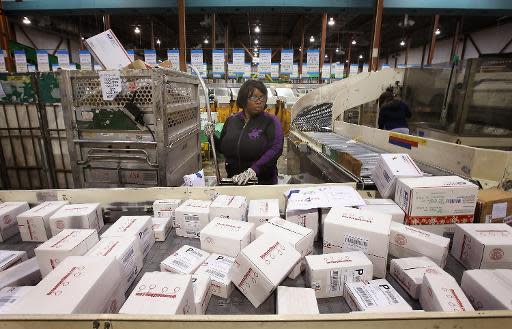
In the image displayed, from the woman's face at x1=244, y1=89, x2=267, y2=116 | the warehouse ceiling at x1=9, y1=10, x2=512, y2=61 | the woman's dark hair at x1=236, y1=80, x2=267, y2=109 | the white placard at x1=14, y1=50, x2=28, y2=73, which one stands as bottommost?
the woman's face at x1=244, y1=89, x2=267, y2=116

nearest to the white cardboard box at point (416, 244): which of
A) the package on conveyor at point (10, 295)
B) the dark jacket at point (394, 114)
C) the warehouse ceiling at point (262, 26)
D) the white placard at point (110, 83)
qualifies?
the package on conveyor at point (10, 295)

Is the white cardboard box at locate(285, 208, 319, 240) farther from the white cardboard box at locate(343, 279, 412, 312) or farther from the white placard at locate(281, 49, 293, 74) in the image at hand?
the white placard at locate(281, 49, 293, 74)

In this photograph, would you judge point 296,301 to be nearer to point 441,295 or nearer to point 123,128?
point 441,295

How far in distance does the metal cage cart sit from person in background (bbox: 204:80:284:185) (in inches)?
18.7

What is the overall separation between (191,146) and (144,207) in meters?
1.56

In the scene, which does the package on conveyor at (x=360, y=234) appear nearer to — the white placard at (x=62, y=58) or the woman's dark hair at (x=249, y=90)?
the woman's dark hair at (x=249, y=90)

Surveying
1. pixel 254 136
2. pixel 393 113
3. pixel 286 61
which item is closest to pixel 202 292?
pixel 254 136

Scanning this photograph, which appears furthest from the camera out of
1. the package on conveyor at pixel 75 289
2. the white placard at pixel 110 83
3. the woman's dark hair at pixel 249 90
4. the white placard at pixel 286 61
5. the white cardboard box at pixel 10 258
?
the white placard at pixel 286 61

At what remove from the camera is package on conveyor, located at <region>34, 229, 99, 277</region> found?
1.04 m

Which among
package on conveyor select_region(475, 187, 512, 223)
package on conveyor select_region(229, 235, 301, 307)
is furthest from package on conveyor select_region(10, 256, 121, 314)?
package on conveyor select_region(475, 187, 512, 223)

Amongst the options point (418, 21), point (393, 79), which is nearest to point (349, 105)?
point (393, 79)

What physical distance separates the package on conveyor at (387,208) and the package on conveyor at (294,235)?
0.35 metres

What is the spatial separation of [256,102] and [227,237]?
1403 millimetres

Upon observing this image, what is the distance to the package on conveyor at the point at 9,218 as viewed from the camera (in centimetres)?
136
